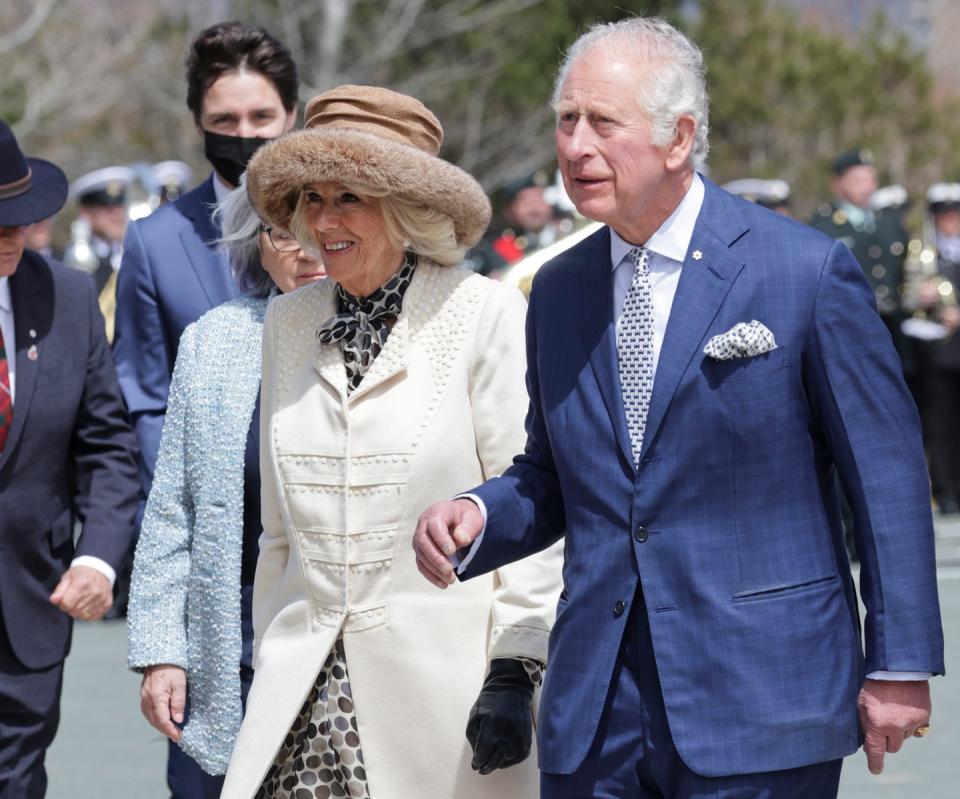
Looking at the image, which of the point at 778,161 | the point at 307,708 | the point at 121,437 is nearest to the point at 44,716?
the point at 121,437

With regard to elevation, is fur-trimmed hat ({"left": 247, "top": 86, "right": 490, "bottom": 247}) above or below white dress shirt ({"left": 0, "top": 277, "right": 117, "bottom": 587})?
above

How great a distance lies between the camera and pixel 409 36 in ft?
98.8

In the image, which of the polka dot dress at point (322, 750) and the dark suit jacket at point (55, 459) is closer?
the polka dot dress at point (322, 750)

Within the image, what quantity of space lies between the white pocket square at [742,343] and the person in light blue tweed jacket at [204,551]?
1284mm

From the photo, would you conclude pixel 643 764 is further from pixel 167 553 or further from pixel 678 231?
pixel 167 553

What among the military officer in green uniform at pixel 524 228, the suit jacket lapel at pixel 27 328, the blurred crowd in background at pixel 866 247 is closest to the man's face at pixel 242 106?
the suit jacket lapel at pixel 27 328

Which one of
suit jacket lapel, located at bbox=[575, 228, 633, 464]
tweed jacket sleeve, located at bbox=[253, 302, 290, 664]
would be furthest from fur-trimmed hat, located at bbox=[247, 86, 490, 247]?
suit jacket lapel, located at bbox=[575, 228, 633, 464]

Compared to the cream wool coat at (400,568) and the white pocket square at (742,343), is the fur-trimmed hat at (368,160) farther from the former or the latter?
the white pocket square at (742,343)

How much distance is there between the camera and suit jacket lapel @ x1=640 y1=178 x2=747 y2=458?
3.28 meters

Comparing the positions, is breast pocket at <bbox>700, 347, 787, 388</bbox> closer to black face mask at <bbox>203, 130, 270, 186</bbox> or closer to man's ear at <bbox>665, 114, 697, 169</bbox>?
man's ear at <bbox>665, 114, 697, 169</bbox>

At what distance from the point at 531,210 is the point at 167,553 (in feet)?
33.5

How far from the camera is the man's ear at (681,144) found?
11.0ft

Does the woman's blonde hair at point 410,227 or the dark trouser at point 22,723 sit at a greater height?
the woman's blonde hair at point 410,227

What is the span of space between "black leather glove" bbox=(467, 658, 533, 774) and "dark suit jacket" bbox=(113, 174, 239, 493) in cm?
170
